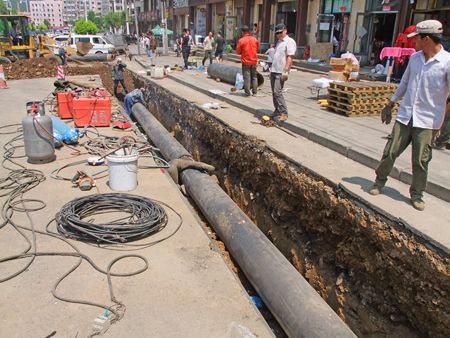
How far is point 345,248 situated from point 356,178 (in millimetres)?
1166

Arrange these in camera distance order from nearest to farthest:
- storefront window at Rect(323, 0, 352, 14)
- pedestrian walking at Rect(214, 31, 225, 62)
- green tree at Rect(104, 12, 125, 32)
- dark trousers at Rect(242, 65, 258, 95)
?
dark trousers at Rect(242, 65, 258, 95) → storefront window at Rect(323, 0, 352, 14) → pedestrian walking at Rect(214, 31, 225, 62) → green tree at Rect(104, 12, 125, 32)

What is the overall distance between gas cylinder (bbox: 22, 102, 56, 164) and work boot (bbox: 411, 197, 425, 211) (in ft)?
19.2

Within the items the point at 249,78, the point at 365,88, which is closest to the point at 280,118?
the point at 365,88

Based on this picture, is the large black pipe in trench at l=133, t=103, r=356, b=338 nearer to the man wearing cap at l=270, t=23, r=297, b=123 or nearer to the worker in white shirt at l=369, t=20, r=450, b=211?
the worker in white shirt at l=369, t=20, r=450, b=211

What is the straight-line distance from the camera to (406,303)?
167 inches

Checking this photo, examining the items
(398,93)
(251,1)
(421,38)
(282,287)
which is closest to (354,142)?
(398,93)

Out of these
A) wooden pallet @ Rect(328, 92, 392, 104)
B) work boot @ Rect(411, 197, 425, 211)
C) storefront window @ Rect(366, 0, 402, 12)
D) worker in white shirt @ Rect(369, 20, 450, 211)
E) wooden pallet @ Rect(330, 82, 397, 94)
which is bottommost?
work boot @ Rect(411, 197, 425, 211)

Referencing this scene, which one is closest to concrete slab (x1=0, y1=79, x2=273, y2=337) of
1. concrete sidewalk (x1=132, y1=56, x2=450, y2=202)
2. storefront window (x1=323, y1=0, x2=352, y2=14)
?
concrete sidewalk (x1=132, y1=56, x2=450, y2=202)

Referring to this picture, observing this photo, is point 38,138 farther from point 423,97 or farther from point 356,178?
point 423,97

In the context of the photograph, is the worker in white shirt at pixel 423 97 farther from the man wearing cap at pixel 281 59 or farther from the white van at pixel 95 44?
the white van at pixel 95 44

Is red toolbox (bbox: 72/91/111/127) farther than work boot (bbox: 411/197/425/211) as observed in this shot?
Yes

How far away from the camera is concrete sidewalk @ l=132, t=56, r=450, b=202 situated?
19.2 feet

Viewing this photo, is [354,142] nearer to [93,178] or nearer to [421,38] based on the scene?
[421,38]

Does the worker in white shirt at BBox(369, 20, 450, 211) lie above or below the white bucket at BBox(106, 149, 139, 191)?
above
